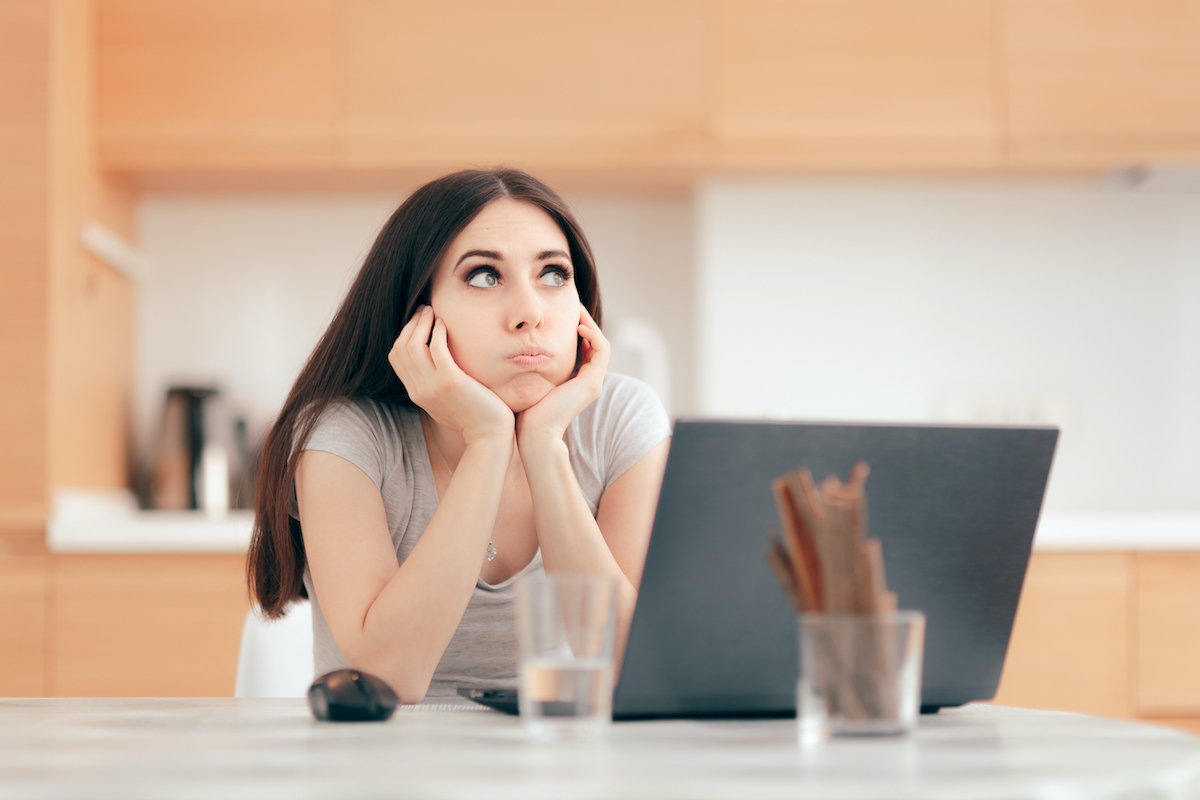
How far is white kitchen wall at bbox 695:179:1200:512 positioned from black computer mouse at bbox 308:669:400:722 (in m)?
2.05

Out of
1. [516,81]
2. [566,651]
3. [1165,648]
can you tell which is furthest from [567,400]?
[1165,648]

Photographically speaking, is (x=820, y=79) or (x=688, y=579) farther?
(x=820, y=79)

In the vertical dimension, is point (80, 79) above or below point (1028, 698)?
above

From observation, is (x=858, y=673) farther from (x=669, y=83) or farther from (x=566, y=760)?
(x=669, y=83)

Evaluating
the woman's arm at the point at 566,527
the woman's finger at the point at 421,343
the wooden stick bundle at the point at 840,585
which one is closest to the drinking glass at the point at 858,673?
the wooden stick bundle at the point at 840,585

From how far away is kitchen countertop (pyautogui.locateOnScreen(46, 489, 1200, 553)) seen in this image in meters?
2.18

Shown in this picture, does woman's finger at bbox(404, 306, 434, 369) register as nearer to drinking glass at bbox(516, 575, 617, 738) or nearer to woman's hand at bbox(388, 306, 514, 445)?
woman's hand at bbox(388, 306, 514, 445)

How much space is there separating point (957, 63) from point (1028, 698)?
1.42 metres

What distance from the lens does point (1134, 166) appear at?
99.4 inches

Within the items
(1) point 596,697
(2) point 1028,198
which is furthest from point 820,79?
(1) point 596,697

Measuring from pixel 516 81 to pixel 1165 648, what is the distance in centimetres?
184

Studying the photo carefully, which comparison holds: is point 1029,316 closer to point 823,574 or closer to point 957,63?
point 957,63

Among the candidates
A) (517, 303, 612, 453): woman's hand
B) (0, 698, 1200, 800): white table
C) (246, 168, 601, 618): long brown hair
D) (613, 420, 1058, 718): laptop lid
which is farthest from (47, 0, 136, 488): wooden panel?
(613, 420, 1058, 718): laptop lid

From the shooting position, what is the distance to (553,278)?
1.22m
